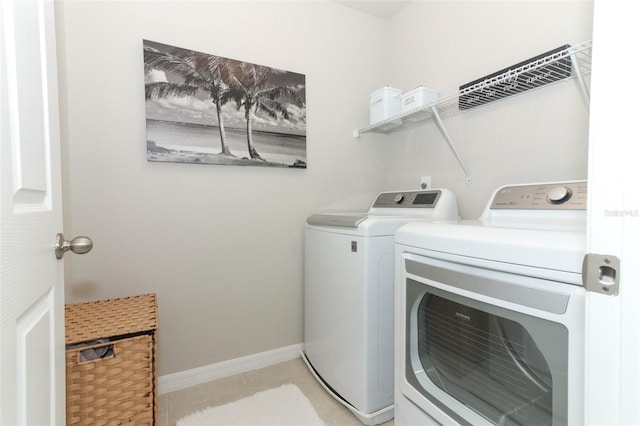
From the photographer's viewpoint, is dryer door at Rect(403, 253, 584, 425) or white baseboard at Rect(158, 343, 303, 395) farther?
white baseboard at Rect(158, 343, 303, 395)

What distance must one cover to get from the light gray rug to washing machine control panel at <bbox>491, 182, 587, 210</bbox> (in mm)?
1337

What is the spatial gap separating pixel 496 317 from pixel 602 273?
40cm

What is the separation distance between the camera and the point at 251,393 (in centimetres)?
159

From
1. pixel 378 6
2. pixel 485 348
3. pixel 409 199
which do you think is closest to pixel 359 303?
pixel 485 348

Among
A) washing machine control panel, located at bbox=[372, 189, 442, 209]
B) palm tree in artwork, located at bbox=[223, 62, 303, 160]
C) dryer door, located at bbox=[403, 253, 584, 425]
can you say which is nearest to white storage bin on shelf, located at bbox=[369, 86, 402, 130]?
washing machine control panel, located at bbox=[372, 189, 442, 209]

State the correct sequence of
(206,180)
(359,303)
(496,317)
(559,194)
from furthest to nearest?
(206,180)
(359,303)
(559,194)
(496,317)

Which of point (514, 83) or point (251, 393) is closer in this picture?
point (514, 83)

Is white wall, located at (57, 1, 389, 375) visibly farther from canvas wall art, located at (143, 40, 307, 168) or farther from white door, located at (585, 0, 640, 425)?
white door, located at (585, 0, 640, 425)

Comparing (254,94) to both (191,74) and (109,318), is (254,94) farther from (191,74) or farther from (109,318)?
(109,318)

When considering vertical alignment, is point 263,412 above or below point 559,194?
below

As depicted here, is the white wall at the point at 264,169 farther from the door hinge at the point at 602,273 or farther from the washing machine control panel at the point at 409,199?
the door hinge at the point at 602,273

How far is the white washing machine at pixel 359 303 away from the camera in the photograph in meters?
1.32

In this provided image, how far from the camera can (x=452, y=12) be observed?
5.67 ft

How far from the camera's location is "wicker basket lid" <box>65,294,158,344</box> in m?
1.10
